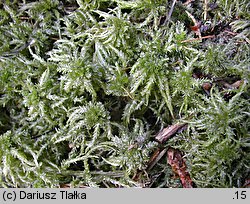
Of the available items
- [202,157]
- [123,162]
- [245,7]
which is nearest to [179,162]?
[202,157]

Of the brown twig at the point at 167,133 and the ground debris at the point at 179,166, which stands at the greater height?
the brown twig at the point at 167,133

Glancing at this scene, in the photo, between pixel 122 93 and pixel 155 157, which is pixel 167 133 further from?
pixel 122 93

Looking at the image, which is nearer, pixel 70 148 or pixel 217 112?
pixel 217 112

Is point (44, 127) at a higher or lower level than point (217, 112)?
lower

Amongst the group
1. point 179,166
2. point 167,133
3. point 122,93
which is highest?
point 122,93

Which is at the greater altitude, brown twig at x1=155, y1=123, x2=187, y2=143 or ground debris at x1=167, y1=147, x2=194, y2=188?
brown twig at x1=155, y1=123, x2=187, y2=143

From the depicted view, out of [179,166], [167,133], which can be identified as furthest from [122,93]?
[179,166]

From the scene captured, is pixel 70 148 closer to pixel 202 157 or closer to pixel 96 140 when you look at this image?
pixel 96 140
